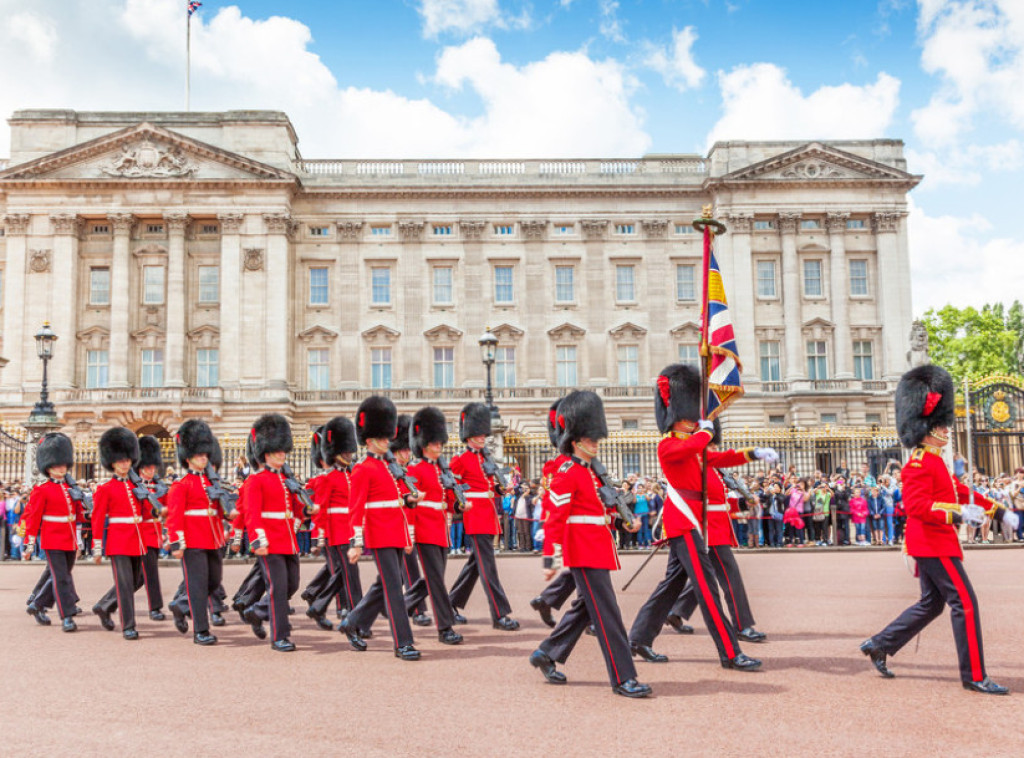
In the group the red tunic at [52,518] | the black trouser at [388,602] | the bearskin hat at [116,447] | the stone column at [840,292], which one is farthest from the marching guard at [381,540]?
the stone column at [840,292]

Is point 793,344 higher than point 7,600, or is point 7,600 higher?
point 793,344

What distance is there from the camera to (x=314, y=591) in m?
10.2

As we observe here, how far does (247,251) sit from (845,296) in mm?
24446

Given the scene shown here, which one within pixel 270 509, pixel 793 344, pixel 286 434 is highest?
pixel 793 344

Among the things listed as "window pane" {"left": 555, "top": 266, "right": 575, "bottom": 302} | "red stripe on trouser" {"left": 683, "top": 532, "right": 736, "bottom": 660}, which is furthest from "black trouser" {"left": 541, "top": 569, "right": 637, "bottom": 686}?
"window pane" {"left": 555, "top": 266, "right": 575, "bottom": 302}

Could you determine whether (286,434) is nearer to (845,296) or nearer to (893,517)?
(893,517)

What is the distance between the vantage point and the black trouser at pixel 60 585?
10.2 metres

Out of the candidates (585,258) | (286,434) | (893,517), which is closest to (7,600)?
(286,434)

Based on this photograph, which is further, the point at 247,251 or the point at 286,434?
the point at 247,251

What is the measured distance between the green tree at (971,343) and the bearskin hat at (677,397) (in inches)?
1993

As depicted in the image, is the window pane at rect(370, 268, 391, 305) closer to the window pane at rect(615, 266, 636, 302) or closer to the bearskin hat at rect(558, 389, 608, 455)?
the window pane at rect(615, 266, 636, 302)

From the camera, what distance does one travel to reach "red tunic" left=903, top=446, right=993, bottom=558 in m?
6.55

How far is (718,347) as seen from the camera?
8406 millimetres

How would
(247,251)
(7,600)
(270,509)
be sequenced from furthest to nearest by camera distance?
(247,251), (7,600), (270,509)
